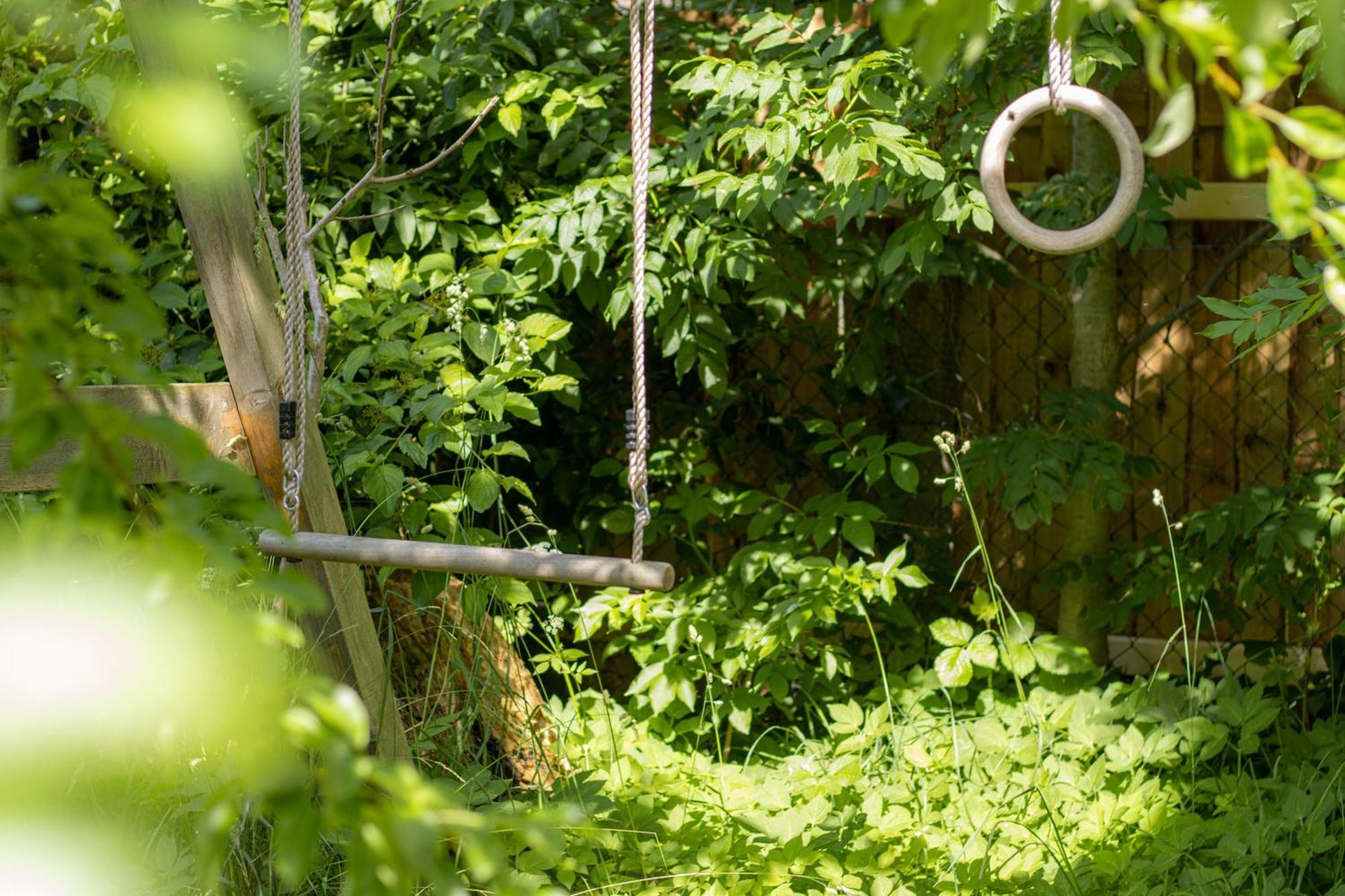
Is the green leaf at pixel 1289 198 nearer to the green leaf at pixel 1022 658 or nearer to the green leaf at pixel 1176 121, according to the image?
the green leaf at pixel 1176 121

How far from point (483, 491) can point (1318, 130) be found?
1.68 m

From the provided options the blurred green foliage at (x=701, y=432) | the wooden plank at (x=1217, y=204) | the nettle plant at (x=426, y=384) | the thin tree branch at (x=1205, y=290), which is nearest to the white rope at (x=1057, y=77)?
the blurred green foliage at (x=701, y=432)

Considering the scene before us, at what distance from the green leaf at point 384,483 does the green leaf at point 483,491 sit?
123 millimetres

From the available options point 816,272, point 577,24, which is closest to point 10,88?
point 577,24

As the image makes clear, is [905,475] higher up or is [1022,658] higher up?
[905,475]

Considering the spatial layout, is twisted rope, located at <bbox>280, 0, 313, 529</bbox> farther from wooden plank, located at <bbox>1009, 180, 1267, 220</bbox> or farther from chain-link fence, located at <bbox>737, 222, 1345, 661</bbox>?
wooden plank, located at <bbox>1009, 180, 1267, 220</bbox>

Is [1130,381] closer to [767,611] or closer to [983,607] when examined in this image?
[983,607]

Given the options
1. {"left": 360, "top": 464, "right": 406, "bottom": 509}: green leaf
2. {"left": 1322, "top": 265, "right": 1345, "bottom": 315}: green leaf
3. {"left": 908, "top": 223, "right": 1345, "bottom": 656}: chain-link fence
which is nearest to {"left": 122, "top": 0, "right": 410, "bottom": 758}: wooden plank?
{"left": 360, "top": 464, "right": 406, "bottom": 509}: green leaf

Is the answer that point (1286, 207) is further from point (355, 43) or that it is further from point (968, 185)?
point (355, 43)

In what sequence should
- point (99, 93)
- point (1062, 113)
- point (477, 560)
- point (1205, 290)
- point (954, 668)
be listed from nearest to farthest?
point (477, 560)
point (1062, 113)
point (99, 93)
point (954, 668)
point (1205, 290)

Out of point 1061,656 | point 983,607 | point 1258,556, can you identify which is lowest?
point 1061,656

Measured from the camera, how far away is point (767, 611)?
2770 millimetres

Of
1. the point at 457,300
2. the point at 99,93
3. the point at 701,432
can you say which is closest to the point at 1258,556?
the point at 701,432

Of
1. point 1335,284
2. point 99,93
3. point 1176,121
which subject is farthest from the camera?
point 99,93
